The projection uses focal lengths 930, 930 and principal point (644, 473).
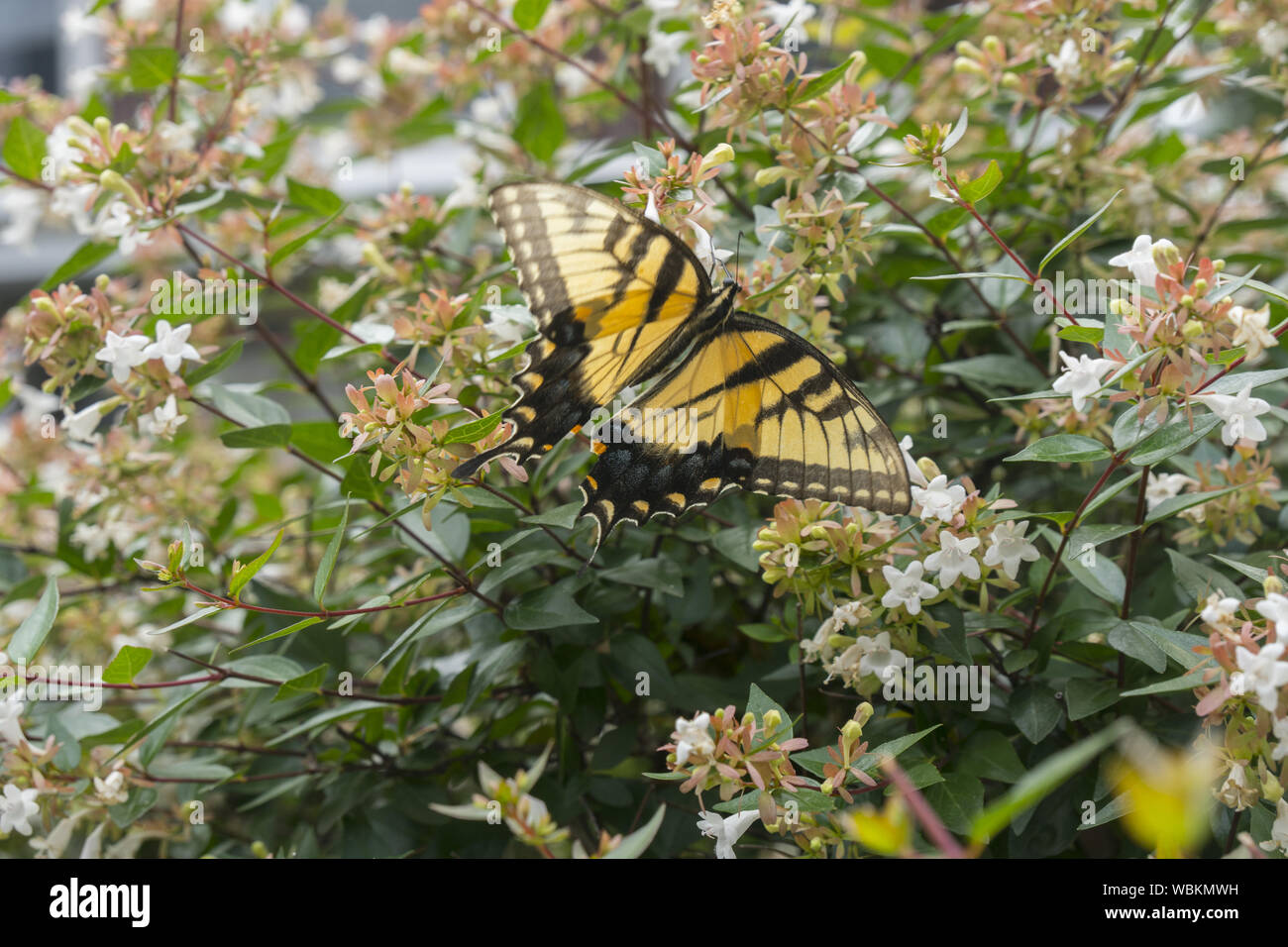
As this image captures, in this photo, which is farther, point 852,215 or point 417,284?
point 417,284

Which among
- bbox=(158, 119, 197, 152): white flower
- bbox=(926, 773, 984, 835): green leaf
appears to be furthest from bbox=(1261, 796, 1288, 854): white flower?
bbox=(158, 119, 197, 152): white flower

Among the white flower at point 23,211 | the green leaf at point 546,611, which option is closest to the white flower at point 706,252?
the green leaf at point 546,611

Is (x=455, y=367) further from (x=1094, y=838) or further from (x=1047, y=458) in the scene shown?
(x=1094, y=838)

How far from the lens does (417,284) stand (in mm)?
1440

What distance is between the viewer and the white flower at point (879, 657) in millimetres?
930

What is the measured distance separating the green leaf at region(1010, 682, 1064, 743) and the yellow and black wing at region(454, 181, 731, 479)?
21.0 inches

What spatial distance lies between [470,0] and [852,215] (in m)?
0.84

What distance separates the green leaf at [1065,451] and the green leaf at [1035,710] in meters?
0.25

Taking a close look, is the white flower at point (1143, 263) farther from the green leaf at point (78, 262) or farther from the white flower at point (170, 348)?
the green leaf at point (78, 262)

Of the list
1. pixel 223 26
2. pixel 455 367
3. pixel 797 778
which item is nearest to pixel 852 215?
pixel 455 367

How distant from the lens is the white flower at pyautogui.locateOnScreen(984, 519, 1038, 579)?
921mm

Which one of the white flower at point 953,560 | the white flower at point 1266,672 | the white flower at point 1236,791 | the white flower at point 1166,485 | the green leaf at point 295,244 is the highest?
the green leaf at point 295,244

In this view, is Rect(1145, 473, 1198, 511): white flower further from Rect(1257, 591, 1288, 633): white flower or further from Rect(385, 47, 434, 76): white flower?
Rect(385, 47, 434, 76): white flower

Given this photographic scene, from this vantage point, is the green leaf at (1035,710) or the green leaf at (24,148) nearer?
the green leaf at (1035,710)
